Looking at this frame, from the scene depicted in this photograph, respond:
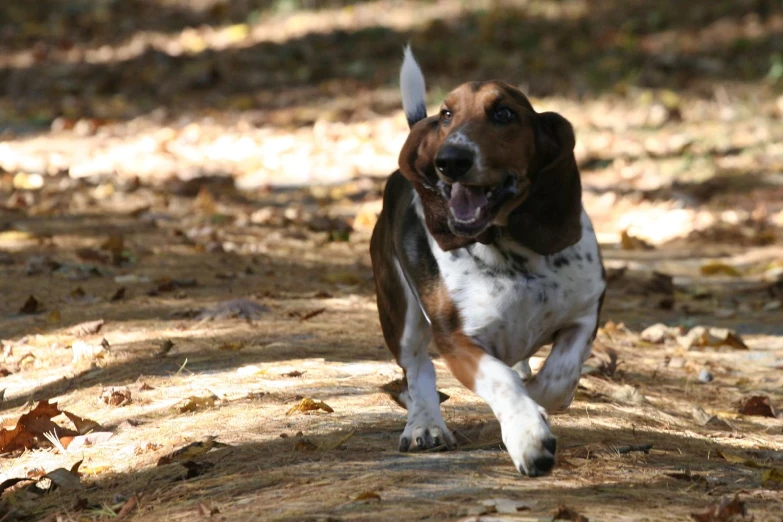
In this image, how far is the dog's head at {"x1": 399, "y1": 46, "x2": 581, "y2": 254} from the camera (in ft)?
13.5

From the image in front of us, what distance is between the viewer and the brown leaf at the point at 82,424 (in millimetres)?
4946

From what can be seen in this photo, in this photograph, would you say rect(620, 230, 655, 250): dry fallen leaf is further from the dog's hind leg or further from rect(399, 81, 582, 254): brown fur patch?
rect(399, 81, 582, 254): brown fur patch

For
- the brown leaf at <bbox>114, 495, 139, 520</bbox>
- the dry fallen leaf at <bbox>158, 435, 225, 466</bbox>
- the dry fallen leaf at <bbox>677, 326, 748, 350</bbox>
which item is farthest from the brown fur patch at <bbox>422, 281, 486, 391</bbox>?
the dry fallen leaf at <bbox>677, 326, 748, 350</bbox>

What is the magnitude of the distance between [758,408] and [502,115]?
232 cm

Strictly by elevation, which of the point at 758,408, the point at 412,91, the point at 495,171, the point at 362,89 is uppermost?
the point at 362,89

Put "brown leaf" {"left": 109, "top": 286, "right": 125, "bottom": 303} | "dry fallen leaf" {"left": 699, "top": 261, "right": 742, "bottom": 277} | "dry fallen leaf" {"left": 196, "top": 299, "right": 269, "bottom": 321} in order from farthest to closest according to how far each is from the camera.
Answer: "dry fallen leaf" {"left": 699, "top": 261, "right": 742, "bottom": 277} → "brown leaf" {"left": 109, "top": 286, "right": 125, "bottom": 303} → "dry fallen leaf" {"left": 196, "top": 299, "right": 269, "bottom": 321}

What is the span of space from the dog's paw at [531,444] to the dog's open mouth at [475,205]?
647mm

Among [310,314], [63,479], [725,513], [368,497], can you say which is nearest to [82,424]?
[63,479]

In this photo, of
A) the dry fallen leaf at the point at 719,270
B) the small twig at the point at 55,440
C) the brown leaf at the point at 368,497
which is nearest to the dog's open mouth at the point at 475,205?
the brown leaf at the point at 368,497

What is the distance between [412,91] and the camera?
516 cm

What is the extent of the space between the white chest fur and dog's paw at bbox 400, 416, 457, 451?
13.7 inches

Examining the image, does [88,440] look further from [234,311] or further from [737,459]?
[737,459]

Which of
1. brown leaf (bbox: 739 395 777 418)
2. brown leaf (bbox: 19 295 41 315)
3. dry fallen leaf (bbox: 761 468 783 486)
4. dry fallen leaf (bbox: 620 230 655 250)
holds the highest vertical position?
brown leaf (bbox: 19 295 41 315)

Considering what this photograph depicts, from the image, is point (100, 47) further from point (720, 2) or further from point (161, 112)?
point (720, 2)
